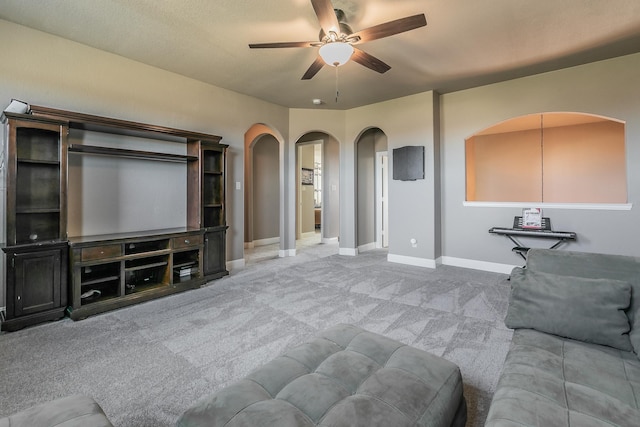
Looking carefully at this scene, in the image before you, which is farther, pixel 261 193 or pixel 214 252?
pixel 261 193

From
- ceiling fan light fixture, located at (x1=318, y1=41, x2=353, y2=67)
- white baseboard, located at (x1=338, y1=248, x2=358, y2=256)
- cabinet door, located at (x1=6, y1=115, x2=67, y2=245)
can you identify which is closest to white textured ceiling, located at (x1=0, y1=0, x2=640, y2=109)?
ceiling fan light fixture, located at (x1=318, y1=41, x2=353, y2=67)

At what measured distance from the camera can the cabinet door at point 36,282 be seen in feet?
8.42

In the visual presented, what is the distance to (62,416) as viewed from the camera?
3.23 feet

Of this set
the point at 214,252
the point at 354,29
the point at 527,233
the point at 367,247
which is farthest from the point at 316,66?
the point at 367,247

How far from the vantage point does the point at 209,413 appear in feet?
3.37

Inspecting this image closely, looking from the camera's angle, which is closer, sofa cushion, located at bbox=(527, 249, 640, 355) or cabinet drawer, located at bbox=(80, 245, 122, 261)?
sofa cushion, located at bbox=(527, 249, 640, 355)

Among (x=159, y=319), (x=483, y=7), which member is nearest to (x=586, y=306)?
(x=483, y=7)

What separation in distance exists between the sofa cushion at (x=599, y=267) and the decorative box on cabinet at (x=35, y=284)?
3.83 meters

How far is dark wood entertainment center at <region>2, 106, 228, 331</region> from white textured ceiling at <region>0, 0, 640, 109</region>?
0.88 metres

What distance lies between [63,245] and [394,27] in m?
3.46

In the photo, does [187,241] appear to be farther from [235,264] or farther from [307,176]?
[307,176]

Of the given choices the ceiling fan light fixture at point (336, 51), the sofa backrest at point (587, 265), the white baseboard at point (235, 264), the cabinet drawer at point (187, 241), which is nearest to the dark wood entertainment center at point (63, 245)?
the cabinet drawer at point (187, 241)

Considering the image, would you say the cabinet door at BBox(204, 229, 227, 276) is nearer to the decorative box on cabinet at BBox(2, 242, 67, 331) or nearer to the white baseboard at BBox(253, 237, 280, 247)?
the decorative box on cabinet at BBox(2, 242, 67, 331)

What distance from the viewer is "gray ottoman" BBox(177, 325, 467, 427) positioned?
995 millimetres
